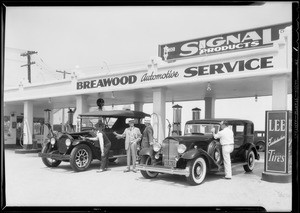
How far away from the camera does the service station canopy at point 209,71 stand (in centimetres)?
899

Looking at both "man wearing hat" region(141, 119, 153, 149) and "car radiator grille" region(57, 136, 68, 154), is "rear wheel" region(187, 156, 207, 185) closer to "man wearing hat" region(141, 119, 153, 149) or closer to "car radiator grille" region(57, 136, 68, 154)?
"man wearing hat" region(141, 119, 153, 149)

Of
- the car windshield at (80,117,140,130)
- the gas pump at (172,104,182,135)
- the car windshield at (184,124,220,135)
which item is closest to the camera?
the car windshield at (184,124,220,135)

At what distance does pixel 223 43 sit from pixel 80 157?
8.44m

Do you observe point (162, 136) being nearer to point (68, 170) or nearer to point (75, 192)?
point (68, 170)

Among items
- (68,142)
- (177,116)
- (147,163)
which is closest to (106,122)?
(68,142)

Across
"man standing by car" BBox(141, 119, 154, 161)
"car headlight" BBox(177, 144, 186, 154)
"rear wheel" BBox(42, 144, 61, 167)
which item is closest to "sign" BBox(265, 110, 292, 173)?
"car headlight" BBox(177, 144, 186, 154)

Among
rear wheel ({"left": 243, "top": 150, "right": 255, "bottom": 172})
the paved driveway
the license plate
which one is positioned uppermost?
the license plate

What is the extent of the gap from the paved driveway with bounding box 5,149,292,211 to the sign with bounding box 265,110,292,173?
47 cm

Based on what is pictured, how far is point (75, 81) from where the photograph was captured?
1466 cm

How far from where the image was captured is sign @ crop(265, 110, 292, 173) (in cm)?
748

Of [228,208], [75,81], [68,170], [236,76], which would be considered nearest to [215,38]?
[236,76]

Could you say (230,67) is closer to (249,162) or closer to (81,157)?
(249,162)

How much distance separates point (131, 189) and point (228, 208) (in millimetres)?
2423

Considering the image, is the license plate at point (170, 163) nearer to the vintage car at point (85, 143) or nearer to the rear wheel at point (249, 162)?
the rear wheel at point (249, 162)
